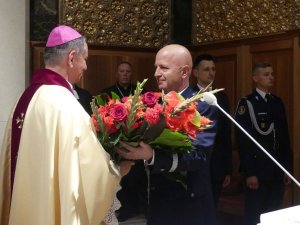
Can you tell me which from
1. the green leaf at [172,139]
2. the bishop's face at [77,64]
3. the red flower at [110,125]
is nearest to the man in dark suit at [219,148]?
the bishop's face at [77,64]

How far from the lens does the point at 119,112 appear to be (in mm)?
2127

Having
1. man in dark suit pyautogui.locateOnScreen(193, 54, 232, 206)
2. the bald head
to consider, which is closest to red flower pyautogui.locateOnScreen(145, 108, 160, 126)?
the bald head

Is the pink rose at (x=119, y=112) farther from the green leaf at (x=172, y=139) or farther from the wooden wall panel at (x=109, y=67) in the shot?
the wooden wall panel at (x=109, y=67)

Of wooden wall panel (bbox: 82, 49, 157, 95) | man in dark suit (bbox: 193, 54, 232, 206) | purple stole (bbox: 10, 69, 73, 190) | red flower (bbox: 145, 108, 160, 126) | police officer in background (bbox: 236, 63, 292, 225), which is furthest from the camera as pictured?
wooden wall panel (bbox: 82, 49, 157, 95)

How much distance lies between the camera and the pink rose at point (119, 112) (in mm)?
2117

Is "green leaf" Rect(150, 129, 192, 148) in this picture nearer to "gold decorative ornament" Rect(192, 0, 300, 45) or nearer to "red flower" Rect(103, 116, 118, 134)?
"red flower" Rect(103, 116, 118, 134)

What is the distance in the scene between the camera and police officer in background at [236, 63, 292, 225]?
4.44m

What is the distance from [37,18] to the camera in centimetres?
561

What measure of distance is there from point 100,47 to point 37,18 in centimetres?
84

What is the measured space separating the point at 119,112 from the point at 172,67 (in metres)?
0.49

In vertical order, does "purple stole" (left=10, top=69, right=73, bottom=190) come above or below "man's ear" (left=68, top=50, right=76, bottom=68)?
below

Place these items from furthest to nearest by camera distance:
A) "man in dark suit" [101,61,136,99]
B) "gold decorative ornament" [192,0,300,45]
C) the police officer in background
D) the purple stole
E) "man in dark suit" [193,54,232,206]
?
"man in dark suit" [101,61,136,99]
"gold decorative ornament" [192,0,300,45]
"man in dark suit" [193,54,232,206]
the police officer in background
the purple stole

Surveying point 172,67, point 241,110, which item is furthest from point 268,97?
point 172,67

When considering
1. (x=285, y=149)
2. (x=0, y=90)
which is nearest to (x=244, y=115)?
(x=285, y=149)
